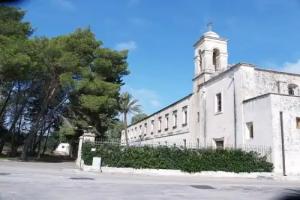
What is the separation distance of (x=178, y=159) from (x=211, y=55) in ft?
48.5

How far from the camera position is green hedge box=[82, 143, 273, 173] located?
22.6 metres

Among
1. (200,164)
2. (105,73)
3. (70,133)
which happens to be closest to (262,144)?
(200,164)

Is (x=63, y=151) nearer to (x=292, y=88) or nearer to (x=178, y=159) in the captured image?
(x=292, y=88)

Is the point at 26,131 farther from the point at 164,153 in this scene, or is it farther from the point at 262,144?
the point at 262,144

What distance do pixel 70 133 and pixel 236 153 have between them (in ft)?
61.5

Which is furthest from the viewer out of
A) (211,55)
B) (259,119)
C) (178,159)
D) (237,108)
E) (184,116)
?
(184,116)

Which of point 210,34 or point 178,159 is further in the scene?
point 210,34

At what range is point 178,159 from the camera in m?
23.2

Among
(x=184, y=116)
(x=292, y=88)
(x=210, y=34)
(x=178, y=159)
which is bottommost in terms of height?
(x=178, y=159)

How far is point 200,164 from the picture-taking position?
76.5 ft

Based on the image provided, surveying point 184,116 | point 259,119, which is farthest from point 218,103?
point 184,116

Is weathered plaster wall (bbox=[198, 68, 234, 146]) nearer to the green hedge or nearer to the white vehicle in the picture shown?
the green hedge

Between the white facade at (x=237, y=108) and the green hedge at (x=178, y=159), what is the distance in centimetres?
133

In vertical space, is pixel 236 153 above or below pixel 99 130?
below
